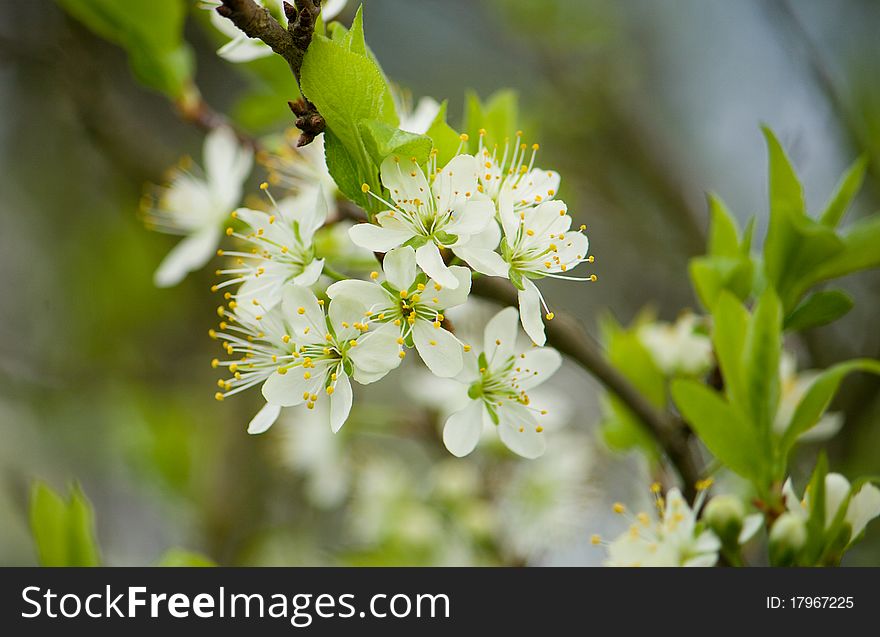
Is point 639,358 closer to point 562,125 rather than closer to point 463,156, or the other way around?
point 463,156

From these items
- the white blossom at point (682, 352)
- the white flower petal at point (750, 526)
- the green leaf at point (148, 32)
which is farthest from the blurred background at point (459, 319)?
the white flower petal at point (750, 526)

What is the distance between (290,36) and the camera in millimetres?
801

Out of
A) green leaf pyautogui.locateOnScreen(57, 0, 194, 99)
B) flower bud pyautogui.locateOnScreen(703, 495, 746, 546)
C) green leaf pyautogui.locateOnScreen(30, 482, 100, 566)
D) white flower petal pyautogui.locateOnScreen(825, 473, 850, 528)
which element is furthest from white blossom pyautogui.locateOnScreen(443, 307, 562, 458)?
green leaf pyautogui.locateOnScreen(57, 0, 194, 99)

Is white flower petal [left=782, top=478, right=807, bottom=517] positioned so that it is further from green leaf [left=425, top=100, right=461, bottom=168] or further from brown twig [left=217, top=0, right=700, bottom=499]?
green leaf [left=425, top=100, right=461, bottom=168]

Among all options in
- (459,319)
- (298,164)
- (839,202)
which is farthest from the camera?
(459,319)

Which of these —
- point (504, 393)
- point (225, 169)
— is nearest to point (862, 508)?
point (504, 393)

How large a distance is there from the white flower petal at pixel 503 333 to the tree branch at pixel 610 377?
0.02 m

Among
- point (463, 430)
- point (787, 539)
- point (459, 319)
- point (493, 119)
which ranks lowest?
point (787, 539)

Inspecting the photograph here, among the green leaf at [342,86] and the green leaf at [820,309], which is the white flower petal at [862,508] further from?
the green leaf at [342,86]

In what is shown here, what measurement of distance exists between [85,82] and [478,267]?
1.46 m

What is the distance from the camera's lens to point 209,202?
132 centimetres

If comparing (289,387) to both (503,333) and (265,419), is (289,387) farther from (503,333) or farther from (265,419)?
(503,333)

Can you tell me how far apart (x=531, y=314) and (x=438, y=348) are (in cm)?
9

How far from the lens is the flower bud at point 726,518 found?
968 mm
